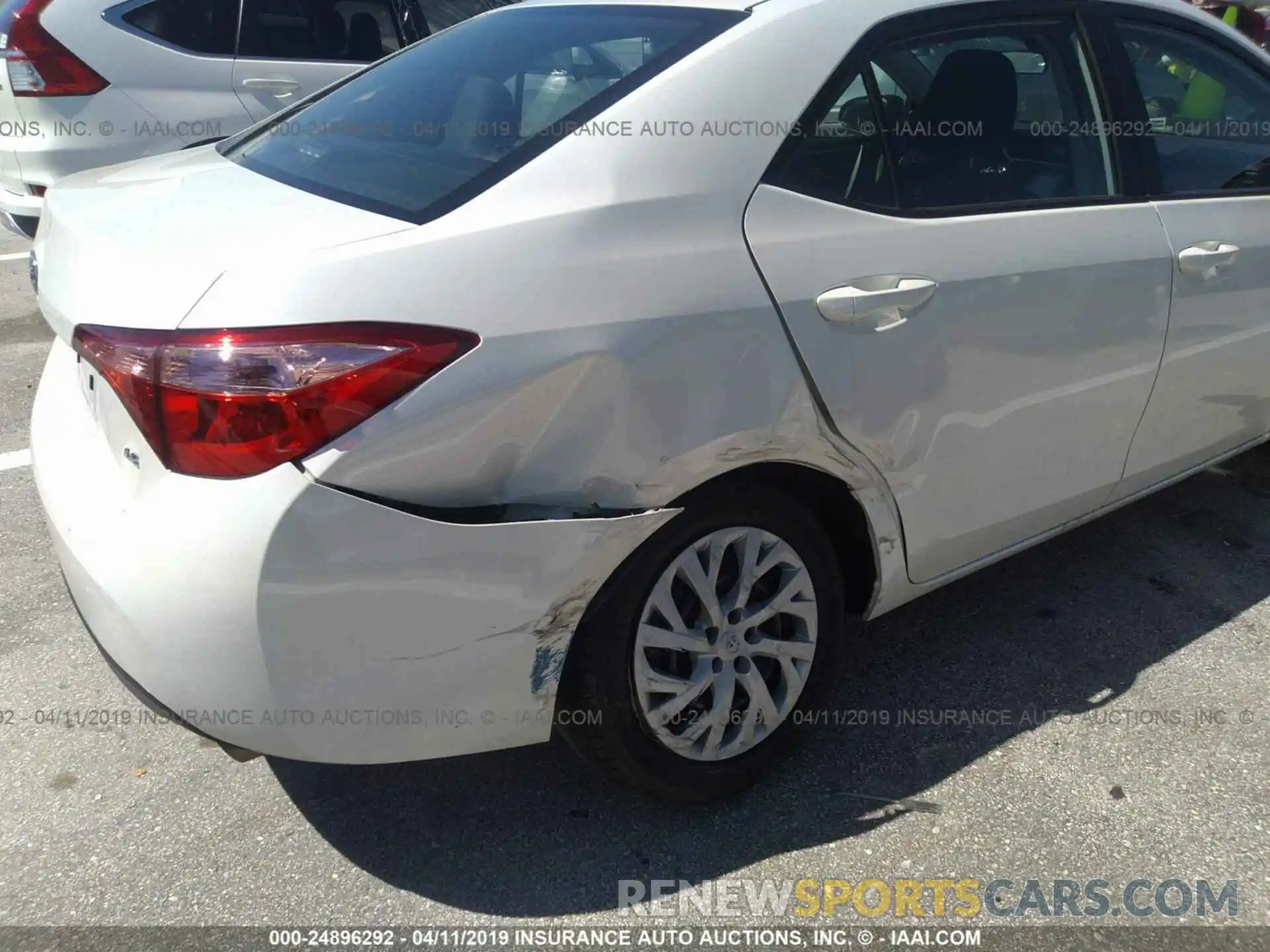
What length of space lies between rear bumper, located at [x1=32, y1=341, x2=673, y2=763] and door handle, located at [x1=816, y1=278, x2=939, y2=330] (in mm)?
562

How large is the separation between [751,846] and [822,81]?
5.22ft

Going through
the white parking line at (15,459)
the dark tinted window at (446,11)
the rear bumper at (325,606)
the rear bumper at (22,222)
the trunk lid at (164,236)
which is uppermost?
the trunk lid at (164,236)

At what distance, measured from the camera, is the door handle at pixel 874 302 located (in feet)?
6.98

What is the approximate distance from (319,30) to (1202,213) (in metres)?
4.70

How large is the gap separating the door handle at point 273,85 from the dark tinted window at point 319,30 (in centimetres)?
16

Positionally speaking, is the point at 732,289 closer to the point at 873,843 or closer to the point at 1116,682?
the point at 873,843

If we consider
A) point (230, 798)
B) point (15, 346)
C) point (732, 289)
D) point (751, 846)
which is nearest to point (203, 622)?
point (230, 798)

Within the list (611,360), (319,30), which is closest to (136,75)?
(319,30)

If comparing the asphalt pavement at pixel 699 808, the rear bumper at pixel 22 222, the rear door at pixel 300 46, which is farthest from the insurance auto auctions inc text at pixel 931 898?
the rear door at pixel 300 46

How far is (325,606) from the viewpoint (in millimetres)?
1752

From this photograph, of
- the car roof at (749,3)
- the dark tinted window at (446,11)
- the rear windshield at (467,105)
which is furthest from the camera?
the dark tinted window at (446,11)

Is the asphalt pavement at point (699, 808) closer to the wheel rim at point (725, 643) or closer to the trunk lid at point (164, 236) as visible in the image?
the wheel rim at point (725, 643)

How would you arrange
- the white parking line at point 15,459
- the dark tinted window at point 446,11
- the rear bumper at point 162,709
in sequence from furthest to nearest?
1. the dark tinted window at point 446,11
2. the white parking line at point 15,459
3. the rear bumper at point 162,709

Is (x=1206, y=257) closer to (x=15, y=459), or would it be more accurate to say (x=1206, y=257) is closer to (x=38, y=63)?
(x=15, y=459)
